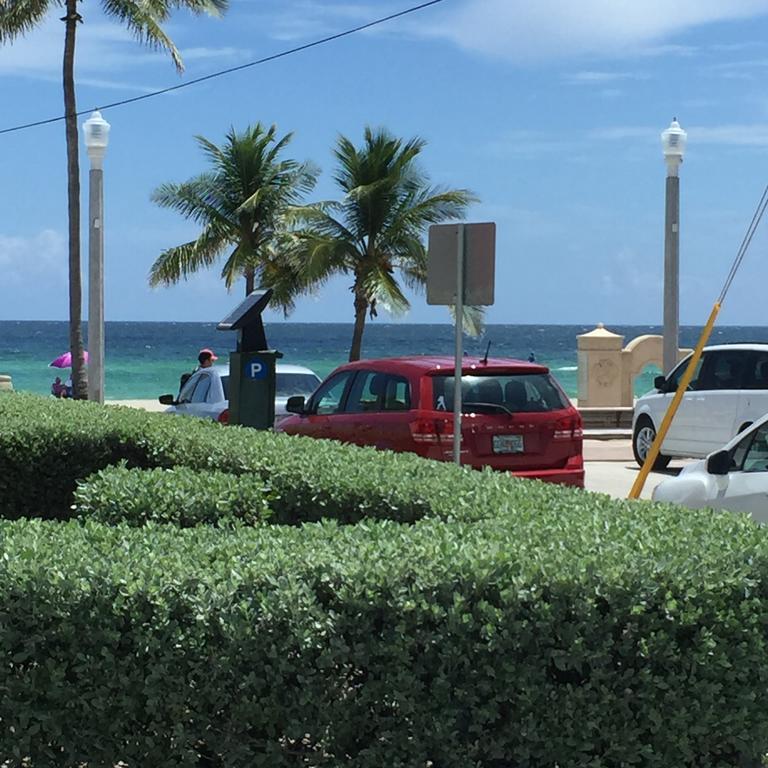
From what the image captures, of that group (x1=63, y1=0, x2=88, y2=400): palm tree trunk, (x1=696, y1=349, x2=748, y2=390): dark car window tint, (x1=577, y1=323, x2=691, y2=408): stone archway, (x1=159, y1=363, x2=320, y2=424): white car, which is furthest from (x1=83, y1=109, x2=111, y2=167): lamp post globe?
(x1=577, y1=323, x2=691, y2=408): stone archway

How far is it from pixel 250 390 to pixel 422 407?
1710mm

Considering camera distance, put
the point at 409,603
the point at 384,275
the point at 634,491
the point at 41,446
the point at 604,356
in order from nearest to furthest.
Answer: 1. the point at 409,603
2. the point at 41,446
3. the point at 634,491
4. the point at 604,356
5. the point at 384,275

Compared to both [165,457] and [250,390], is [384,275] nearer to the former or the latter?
[250,390]

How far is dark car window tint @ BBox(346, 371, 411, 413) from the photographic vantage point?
12930 millimetres

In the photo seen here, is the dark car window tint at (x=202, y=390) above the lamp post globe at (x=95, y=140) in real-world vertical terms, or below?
below

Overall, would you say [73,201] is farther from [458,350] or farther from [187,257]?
[458,350]

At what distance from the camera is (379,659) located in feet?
14.4

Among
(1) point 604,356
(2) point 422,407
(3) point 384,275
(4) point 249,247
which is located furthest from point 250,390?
(4) point 249,247

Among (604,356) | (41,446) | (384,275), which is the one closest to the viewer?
(41,446)

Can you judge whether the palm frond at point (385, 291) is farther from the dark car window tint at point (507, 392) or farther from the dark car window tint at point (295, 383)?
the dark car window tint at point (507, 392)

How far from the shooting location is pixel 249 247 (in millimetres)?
36781

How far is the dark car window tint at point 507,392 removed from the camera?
41.7 feet

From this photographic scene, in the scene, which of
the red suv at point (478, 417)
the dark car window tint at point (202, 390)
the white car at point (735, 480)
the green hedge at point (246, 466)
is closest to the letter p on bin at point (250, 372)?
the red suv at point (478, 417)

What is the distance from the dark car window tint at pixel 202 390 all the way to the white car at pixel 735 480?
7.99 metres
